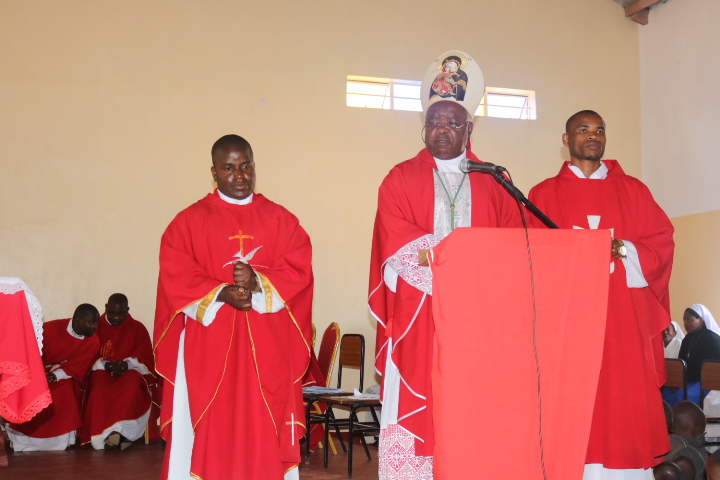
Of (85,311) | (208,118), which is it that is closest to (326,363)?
(85,311)

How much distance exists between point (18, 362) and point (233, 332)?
116cm

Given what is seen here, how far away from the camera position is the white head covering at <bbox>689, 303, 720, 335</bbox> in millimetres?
8516

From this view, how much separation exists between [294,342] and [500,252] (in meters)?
1.67

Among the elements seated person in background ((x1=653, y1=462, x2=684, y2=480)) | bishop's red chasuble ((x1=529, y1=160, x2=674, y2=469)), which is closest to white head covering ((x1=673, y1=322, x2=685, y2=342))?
seated person in background ((x1=653, y1=462, x2=684, y2=480))

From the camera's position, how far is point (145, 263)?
8.80m

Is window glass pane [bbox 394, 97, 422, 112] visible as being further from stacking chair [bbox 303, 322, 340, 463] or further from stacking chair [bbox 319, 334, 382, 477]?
stacking chair [bbox 303, 322, 340, 463]

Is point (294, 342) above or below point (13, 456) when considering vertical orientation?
above

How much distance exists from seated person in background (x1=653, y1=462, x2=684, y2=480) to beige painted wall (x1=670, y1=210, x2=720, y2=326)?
191 inches

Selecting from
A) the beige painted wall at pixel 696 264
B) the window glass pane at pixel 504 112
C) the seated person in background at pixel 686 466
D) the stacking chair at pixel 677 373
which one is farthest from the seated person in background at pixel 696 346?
the window glass pane at pixel 504 112

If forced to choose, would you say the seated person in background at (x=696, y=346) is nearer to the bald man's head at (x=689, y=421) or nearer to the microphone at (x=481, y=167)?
the bald man's head at (x=689, y=421)

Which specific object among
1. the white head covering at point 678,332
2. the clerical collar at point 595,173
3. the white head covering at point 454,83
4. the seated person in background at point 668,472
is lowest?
the seated person in background at point 668,472

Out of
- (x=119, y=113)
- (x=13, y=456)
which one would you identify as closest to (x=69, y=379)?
(x=13, y=456)

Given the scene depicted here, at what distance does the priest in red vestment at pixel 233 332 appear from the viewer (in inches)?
149

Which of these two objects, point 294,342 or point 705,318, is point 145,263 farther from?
point 705,318
